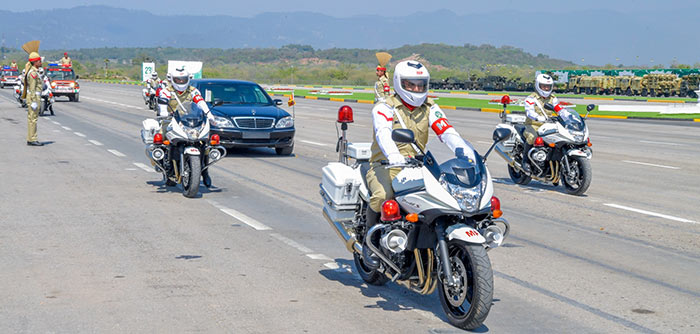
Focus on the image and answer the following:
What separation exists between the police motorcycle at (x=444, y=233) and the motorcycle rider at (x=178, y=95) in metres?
6.37

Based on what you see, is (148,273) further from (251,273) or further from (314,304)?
(314,304)

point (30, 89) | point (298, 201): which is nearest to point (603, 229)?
point (298, 201)

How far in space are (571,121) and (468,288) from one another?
7878 millimetres

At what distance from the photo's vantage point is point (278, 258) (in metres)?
8.33

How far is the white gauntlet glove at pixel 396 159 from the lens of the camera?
6191 millimetres

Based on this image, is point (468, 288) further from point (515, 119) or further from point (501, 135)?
point (515, 119)

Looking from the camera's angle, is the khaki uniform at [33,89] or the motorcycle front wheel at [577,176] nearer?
the motorcycle front wheel at [577,176]

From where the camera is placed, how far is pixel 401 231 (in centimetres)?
619

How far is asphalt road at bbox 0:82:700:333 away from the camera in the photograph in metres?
6.36

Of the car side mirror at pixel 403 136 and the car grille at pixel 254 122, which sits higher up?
the car side mirror at pixel 403 136

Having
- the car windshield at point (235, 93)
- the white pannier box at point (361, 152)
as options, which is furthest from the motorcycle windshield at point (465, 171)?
the car windshield at point (235, 93)

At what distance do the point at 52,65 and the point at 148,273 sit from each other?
44.6 meters

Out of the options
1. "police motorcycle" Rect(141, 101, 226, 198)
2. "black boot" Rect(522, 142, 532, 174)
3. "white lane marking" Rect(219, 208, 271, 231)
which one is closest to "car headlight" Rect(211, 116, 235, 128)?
"police motorcycle" Rect(141, 101, 226, 198)

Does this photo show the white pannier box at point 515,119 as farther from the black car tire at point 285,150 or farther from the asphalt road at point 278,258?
the black car tire at point 285,150
